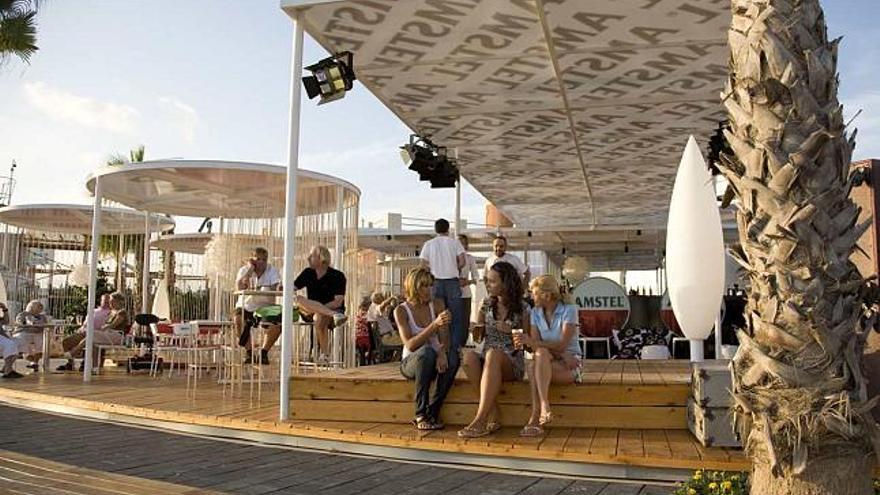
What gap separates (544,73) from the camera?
20.2 ft

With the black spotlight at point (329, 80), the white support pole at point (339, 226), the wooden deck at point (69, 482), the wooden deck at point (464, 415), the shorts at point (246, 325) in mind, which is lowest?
the wooden deck at point (69, 482)

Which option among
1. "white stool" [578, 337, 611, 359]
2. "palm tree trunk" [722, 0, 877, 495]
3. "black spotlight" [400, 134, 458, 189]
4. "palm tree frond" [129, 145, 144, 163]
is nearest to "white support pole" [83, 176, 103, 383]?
"black spotlight" [400, 134, 458, 189]

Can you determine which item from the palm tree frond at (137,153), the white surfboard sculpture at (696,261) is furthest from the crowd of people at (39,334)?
the palm tree frond at (137,153)

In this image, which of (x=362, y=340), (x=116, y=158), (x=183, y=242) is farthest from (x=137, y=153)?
(x=362, y=340)

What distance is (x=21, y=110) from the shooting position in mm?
10719

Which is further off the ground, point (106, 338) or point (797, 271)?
point (797, 271)

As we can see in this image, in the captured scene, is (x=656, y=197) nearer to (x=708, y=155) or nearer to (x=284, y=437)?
(x=708, y=155)

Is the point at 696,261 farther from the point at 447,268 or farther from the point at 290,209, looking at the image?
the point at 290,209

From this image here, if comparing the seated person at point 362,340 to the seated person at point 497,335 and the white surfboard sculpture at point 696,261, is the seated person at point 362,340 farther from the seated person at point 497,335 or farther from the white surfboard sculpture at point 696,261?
the white surfboard sculpture at point 696,261

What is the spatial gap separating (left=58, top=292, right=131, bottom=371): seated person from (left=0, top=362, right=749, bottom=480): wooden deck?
9.15ft

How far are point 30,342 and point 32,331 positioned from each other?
253mm

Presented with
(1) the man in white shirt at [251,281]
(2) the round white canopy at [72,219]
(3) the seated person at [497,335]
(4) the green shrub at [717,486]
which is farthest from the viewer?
(2) the round white canopy at [72,219]

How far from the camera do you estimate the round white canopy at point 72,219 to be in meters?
13.4

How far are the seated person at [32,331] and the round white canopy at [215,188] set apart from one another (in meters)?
1.90
